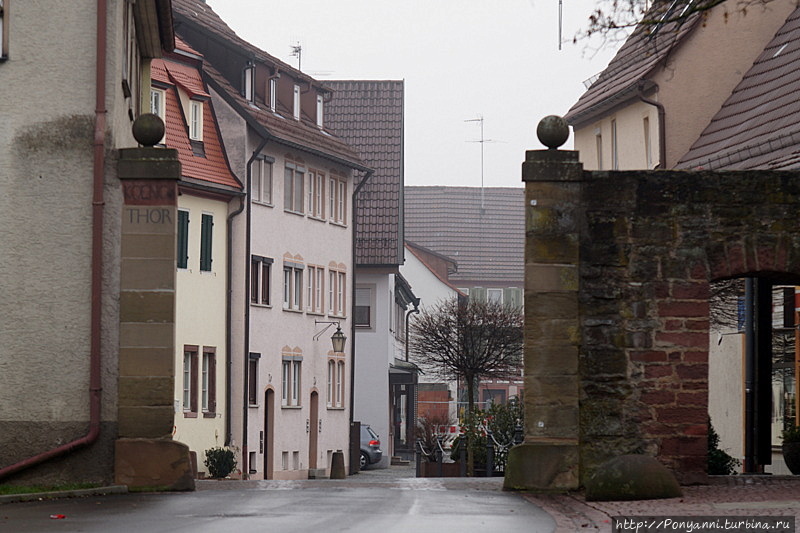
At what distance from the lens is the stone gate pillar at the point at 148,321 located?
16.5 m

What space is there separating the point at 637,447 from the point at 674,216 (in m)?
2.54

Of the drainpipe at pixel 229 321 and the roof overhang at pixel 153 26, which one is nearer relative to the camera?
the roof overhang at pixel 153 26

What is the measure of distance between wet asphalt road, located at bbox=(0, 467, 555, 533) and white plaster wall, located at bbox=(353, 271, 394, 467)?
124ft

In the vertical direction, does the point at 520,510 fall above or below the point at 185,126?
below

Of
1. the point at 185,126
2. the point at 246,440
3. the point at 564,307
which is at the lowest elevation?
the point at 246,440

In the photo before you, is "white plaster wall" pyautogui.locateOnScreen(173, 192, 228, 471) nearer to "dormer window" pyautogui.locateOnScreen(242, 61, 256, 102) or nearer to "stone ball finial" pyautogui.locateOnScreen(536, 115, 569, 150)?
"dormer window" pyautogui.locateOnScreen(242, 61, 256, 102)

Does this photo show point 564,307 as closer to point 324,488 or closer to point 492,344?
point 324,488

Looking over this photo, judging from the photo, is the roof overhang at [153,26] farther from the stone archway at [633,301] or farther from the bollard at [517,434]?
the bollard at [517,434]

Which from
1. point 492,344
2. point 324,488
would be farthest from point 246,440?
point 324,488

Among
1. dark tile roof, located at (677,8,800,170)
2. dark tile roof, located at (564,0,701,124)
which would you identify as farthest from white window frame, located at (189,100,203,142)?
dark tile roof, located at (677,8,800,170)

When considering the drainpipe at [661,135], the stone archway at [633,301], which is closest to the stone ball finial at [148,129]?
the stone archway at [633,301]

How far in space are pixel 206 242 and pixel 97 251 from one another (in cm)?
2380

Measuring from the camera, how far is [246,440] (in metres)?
41.3

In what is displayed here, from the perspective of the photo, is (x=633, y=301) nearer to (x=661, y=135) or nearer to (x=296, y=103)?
(x=661, y=135)
